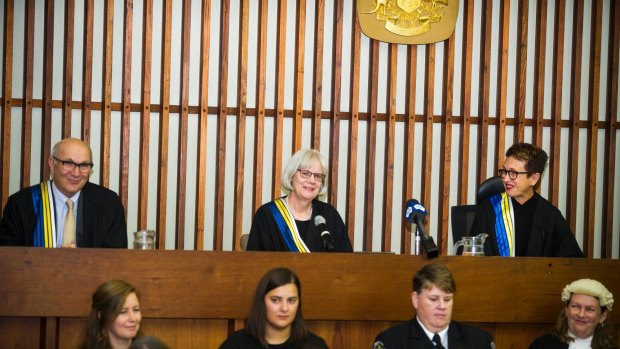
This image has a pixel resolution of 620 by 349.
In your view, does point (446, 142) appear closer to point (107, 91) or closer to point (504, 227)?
point (504, 227)

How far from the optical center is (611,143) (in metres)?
6.79

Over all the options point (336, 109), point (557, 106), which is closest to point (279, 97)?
point (336, 109)

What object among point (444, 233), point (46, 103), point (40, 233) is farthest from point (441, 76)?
point (40, 233)

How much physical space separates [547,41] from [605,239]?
1.42 metres

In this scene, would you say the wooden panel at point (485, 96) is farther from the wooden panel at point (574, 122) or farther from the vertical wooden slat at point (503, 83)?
the wooden panel at point (574, 122)

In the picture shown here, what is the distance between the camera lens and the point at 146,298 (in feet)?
12.6

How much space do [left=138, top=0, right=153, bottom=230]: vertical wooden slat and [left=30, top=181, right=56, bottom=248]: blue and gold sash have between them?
5.22 feet

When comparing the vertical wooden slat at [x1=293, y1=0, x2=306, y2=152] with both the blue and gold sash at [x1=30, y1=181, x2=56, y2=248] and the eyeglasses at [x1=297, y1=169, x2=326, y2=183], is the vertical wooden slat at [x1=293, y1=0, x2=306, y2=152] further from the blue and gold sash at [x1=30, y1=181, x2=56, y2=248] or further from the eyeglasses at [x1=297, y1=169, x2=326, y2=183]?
the blue and gold sash at [x1=30, y1=181, x2=56, y2=248]

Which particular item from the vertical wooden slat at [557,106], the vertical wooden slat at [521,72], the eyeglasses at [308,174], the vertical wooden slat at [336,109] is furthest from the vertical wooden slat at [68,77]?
the vertical wooden slat at [557,106]

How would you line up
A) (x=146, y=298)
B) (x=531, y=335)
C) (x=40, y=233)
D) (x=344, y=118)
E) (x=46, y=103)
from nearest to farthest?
1. (x=146, y=298)
2. (x=531, y=335)
3. (x=40, y=233)
4. (x=46, y=103)
5. (x=344, y=118)

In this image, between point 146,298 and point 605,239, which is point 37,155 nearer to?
point 146,298

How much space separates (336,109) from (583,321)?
276 centimetres

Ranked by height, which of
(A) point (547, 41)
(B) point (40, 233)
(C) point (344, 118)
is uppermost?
(A) point (547, 41)

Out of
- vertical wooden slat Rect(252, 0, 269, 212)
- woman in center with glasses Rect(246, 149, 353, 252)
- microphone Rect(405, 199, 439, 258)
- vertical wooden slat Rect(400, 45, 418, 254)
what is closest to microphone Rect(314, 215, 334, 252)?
woman in center with glasses Rect(246, 149, 353, 252)
